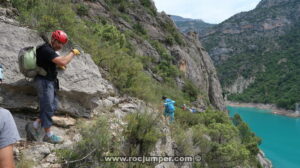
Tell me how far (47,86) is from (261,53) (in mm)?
138472

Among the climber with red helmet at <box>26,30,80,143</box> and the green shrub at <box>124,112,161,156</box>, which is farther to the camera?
the green shrub at <box>124,112,161,156</box>

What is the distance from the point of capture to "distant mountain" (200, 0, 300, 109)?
96.1 m

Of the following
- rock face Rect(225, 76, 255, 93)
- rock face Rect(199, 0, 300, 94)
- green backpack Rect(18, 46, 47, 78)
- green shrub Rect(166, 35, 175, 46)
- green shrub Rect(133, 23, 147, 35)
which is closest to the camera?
green backpack Rect(18, 46, 47, 78)

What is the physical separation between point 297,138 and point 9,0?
53911 millimetres

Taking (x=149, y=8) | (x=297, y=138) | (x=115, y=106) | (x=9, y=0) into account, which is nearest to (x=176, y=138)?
(x=115, y=106)

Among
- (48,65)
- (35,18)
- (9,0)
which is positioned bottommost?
(48,65)

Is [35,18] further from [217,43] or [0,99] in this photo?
[217,43]

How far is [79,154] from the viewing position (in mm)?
3516

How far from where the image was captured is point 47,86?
3.52 meters

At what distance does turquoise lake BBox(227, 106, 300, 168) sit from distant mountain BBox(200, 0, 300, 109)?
48.7 feet

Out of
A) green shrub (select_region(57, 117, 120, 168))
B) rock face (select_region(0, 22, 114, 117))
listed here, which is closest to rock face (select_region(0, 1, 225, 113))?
rock face (select_region(0, 22, 114, 117))

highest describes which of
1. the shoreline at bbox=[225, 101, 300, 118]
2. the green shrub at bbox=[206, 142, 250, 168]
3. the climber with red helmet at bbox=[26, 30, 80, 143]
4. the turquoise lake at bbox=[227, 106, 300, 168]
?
the climber with red helmet at bbox=[26, 30, 80, 143]

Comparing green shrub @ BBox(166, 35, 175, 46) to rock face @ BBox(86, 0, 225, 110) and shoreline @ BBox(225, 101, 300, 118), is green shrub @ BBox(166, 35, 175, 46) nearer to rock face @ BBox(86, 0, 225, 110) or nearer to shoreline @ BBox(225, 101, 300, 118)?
rock face @ BBox(86, 0, 225, 110)

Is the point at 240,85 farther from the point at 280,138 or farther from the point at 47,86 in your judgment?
the point at 47,86
